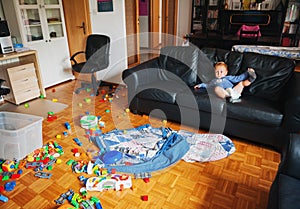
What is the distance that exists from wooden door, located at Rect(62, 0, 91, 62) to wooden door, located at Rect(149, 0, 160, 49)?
275 centimetres

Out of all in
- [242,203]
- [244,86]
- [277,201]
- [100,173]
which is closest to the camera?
[277,201]

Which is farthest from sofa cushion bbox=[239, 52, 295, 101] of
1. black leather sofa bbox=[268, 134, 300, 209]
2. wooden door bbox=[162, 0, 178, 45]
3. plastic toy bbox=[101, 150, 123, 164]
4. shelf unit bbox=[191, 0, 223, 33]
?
wooden door bbox=[162, 0, 178, 45]

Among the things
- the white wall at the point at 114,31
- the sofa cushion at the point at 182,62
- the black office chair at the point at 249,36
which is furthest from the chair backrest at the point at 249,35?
the white wall at the point at 114,31

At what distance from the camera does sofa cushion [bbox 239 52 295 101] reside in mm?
2348

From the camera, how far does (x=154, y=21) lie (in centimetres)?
620

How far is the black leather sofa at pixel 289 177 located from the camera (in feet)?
3.75

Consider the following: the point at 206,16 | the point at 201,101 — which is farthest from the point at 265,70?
the point at 206,16

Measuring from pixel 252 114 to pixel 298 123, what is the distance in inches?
14.4

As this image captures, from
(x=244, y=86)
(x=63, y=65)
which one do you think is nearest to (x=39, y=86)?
(x=63, y=65)

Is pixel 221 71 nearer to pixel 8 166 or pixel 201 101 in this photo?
pixel 201 101

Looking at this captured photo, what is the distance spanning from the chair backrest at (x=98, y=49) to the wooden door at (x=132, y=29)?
1.31 m

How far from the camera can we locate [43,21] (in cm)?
362

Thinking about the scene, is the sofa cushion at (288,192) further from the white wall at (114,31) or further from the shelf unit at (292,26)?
the shelf unit at (292,26)

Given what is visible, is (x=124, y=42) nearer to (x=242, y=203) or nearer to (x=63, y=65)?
(x=63, y=65)
